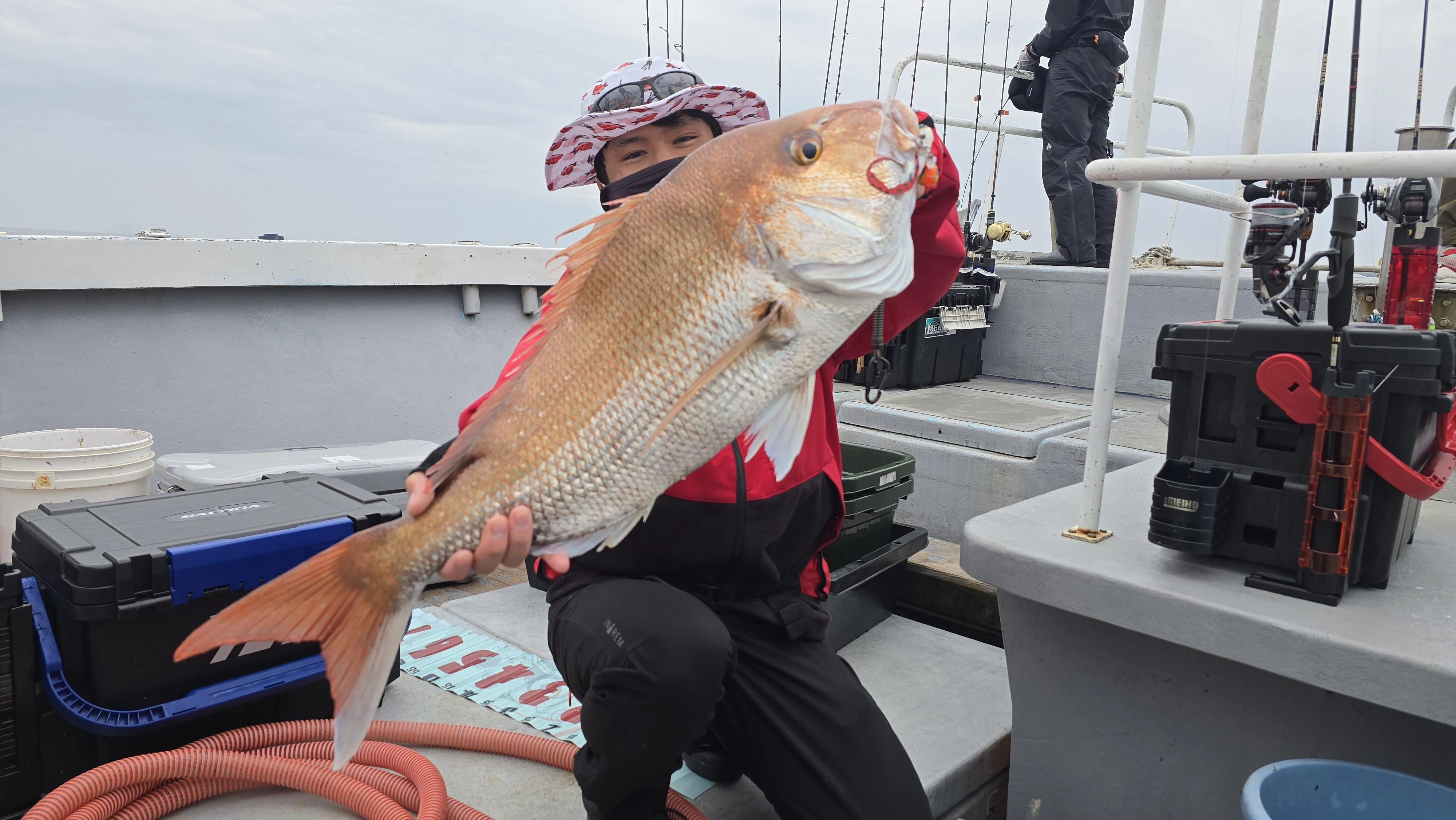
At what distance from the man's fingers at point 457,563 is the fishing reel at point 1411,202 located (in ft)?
7.30

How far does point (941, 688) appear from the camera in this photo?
8.47 ft

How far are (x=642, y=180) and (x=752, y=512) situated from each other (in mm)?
695

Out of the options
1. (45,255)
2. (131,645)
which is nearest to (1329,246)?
(131,645)

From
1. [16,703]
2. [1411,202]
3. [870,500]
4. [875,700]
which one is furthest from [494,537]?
[1411,202]

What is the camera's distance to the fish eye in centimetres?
116

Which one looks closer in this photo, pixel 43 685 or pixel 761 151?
pixel 761 151

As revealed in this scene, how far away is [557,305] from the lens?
4.24ft

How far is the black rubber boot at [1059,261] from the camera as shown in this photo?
5988 millimetres

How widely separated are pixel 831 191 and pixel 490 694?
184 cm

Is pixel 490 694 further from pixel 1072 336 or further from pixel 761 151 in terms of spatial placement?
pixel 1072 336

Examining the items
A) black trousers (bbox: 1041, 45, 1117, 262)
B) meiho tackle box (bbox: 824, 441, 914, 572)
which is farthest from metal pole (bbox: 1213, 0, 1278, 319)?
black trousers (bbox: 1041, 45, 1117, 262)

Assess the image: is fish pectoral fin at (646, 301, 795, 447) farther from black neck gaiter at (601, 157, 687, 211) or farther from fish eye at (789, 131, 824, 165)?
black neck gaiter at (601, 157, 687, 211)

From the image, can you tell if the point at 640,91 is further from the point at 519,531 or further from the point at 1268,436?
the point at 1268,436

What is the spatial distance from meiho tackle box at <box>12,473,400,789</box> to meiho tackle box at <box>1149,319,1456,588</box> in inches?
74.0
